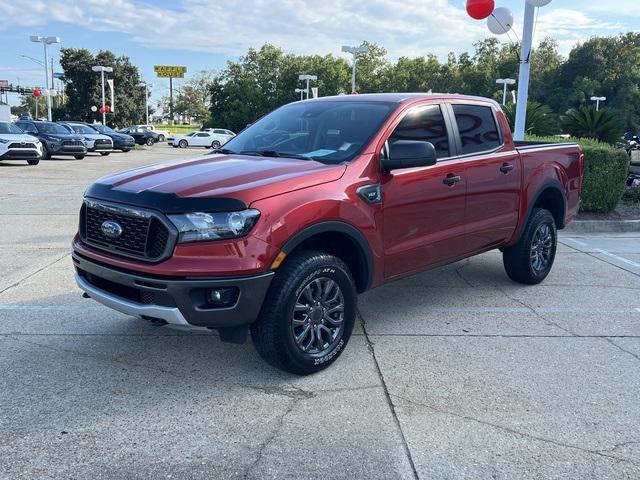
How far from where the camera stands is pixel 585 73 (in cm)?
6569

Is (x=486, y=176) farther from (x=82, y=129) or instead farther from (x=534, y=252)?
(x=82, y=129)

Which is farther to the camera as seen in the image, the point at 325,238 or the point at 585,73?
the point at 585,73

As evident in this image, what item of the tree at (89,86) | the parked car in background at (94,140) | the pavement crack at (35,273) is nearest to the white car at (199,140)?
the parked car in background at (94,140)

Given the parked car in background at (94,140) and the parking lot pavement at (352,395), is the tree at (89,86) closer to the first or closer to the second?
the parked car in background at (94,140)

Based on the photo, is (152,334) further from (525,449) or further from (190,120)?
(190,120)

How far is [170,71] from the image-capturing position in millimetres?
88812

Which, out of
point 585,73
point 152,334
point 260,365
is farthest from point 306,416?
point 585,73

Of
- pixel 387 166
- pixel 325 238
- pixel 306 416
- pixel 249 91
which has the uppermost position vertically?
pixel 249 91

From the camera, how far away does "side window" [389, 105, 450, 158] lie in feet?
15.0

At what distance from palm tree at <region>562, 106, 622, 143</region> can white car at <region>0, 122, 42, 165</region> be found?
17.3m

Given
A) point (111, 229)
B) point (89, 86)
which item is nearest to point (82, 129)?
point (111, 229)

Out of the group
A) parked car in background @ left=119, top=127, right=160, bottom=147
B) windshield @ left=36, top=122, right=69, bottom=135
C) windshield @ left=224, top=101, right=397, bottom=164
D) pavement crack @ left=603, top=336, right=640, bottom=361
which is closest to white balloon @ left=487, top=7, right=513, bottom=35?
windshield @ left=224, top=101, right=397, bottom=164

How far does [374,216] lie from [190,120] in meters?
122

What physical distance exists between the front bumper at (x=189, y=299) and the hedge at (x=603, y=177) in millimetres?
8305
